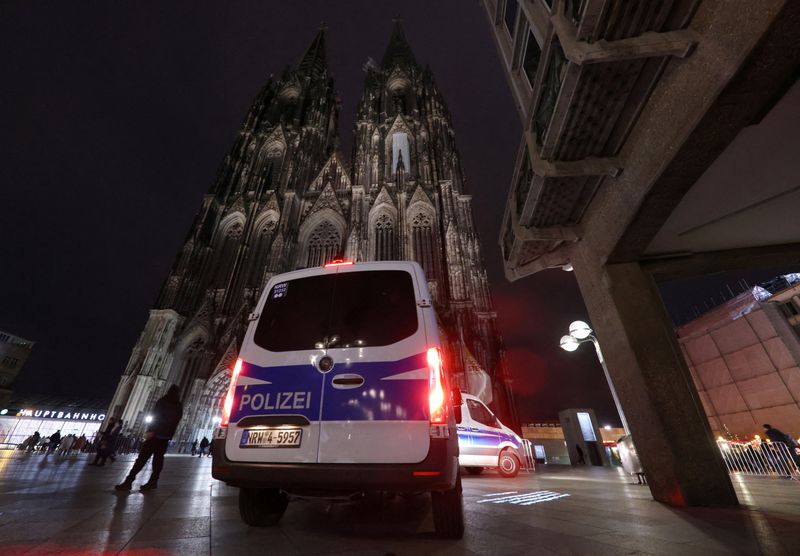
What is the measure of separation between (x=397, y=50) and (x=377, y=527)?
1977 inches

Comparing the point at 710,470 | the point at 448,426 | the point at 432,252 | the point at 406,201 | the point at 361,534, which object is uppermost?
the point at 406,201

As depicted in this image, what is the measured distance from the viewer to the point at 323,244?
25938 millimetres

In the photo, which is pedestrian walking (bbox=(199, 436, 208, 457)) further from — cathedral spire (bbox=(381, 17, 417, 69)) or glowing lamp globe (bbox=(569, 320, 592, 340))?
cathedral spire (bbox=(381, 17, 417, 69))

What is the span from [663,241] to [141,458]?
25.1ft

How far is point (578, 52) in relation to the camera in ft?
8.98

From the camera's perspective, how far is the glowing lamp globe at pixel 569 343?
819cm

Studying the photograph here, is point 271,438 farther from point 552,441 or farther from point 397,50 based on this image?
point 397,50

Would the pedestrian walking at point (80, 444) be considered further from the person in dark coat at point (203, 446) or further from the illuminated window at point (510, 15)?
the illuminated window at point (510, 15)

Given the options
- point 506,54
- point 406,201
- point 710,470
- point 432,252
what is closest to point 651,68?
point 506,54

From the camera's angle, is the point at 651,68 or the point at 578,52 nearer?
the point at 578,52

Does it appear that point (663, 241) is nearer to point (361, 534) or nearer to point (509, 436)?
point (361, 534)

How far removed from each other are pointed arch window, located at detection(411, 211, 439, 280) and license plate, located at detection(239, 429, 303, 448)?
1997cm

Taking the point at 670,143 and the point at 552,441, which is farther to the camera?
the point at 552,441

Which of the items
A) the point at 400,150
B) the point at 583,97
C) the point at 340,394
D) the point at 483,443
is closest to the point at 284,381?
the point at 340,394
